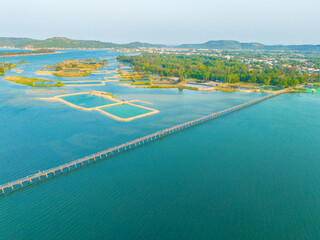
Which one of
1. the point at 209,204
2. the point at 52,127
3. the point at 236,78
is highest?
the point at 236,78

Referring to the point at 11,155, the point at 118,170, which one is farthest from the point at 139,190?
the point at 11,155

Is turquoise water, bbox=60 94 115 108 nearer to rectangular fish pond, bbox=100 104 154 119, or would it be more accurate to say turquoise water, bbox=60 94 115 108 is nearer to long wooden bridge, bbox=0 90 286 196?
rectangular fish pond, bbox=100 104 154 119

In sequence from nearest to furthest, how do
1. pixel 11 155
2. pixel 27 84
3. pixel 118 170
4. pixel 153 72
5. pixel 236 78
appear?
pixel 118 170 → pixel 11 155 → pixel 27 84 → pixel 236 78 → pixel 153 72

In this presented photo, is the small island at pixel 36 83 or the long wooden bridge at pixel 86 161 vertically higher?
the small island at pixel 36 83

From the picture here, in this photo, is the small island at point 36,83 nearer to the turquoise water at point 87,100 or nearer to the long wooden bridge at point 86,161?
the turquoise water at point 87,100

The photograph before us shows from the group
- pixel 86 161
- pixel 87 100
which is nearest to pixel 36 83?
pixel 87 100

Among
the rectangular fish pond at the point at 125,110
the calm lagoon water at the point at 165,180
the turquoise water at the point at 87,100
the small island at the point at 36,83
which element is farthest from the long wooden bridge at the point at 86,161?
the small island at the point at 36,83

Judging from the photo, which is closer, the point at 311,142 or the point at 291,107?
the point at 311,142

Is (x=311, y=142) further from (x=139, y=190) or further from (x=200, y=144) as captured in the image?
(x=139, y=190)
